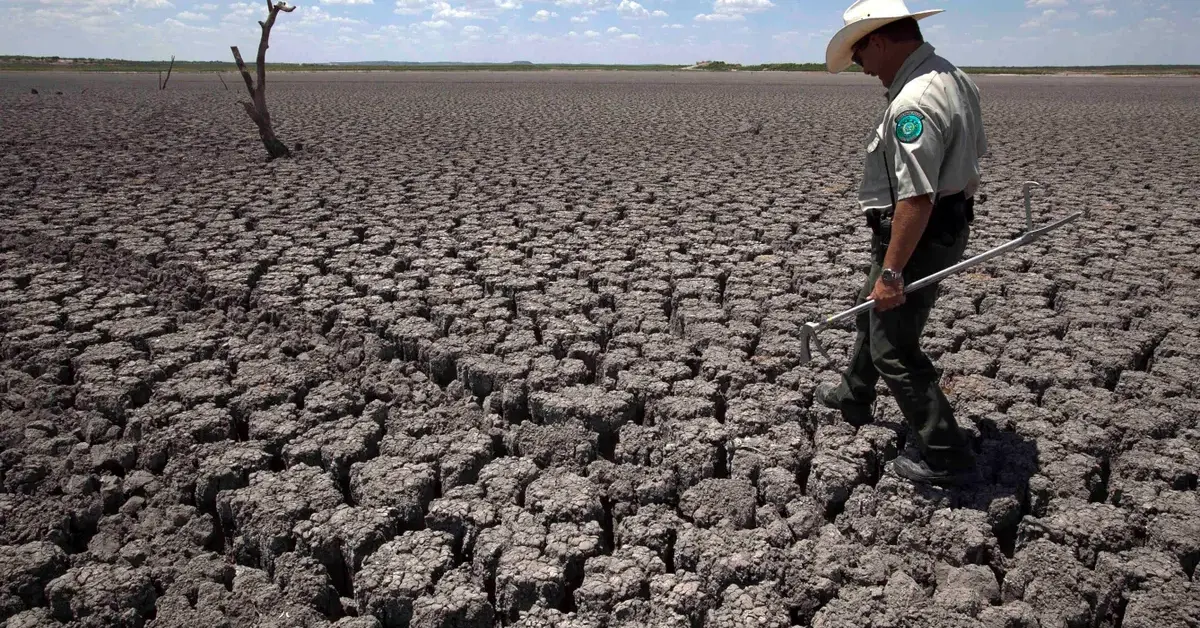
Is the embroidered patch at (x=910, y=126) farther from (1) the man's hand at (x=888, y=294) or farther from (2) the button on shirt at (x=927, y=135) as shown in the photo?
(1) the man's hand at (x=888, y=294)

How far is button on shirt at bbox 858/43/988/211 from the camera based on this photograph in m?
2.22

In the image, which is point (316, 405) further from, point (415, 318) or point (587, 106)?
point (587, 106)

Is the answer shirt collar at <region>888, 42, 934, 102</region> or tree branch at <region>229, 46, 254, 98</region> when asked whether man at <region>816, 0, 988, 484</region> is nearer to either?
shirt collar at <region>888, 42, 934, 102</region>

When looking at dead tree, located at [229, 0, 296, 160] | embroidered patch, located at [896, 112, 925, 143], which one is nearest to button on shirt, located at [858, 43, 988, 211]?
embroidered patch, located at [896, 112, 925, 143]

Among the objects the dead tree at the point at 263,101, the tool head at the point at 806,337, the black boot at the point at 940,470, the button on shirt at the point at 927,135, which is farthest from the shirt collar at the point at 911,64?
the dead tree at the point at 263,101

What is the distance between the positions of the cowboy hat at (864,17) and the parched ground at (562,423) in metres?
1.37

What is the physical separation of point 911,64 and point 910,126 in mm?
268

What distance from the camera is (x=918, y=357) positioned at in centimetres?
256

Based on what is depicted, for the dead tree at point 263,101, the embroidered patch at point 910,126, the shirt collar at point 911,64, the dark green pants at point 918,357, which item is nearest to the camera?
the embroidered patch at point 910,126

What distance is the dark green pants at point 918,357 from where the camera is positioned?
97.5 inches

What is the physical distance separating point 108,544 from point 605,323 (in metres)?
2.34

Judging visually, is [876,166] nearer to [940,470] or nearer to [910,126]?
[910,126]

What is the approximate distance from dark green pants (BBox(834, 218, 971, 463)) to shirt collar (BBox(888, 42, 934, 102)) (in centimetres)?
46

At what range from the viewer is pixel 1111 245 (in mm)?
5496
